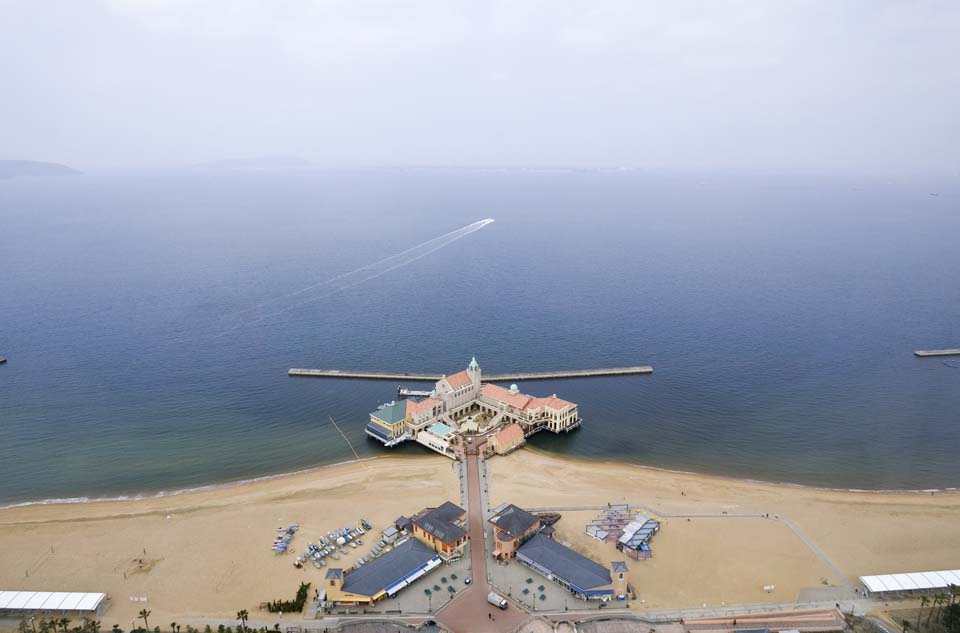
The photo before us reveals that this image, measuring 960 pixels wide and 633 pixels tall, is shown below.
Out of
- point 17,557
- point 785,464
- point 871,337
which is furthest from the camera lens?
point 871,337

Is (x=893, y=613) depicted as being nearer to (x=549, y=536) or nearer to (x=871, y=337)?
(x=549, y=536)

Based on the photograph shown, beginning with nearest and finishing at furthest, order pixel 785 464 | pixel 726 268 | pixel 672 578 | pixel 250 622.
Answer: pixel 250 622
pixel 672 578
pixel 785 464
pixel 726 268

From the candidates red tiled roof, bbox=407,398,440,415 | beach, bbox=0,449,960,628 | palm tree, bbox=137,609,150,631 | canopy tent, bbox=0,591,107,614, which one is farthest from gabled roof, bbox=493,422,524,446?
canopy tent, bbox=0,591,107,614

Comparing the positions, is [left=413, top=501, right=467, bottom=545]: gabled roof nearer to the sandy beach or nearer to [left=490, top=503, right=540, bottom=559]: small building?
[left=490, top=503, right=540, bottom=559]: small building

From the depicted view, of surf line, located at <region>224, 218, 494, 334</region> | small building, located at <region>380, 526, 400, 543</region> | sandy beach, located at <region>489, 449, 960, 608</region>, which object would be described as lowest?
sandy beach, located at <region>489, 449, 960, 608</region>

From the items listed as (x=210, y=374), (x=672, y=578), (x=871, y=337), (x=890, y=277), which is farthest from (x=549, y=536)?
(x=890, y=277)

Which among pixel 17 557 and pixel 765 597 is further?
pixel 17 557
